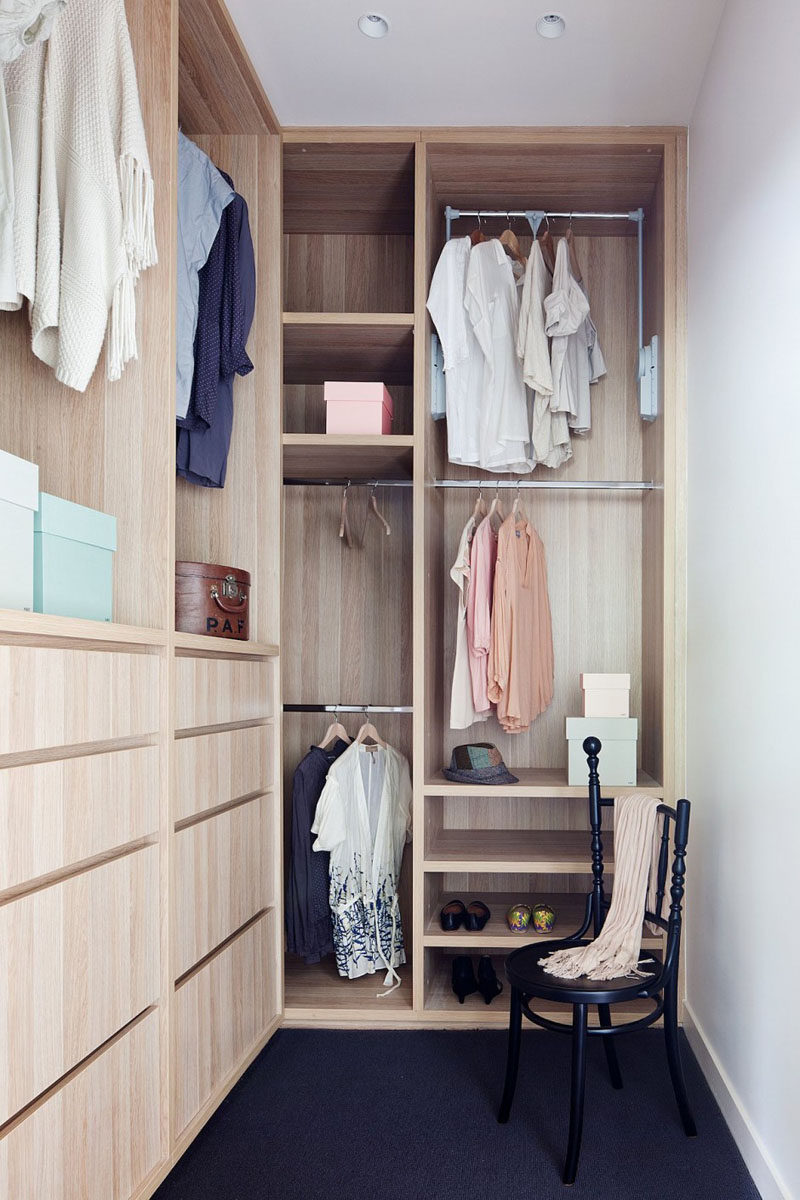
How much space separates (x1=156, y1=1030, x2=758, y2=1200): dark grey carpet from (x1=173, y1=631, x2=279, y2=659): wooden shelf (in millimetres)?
1068

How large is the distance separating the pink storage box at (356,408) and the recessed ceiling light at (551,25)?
3.36 feet

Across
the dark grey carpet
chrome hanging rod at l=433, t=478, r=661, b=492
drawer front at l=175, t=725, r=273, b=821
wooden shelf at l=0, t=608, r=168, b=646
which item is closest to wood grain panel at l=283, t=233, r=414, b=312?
chrome hanging rod at l=433, t=478, r=661, b=492

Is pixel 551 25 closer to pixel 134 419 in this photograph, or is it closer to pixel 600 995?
pixel 134 419

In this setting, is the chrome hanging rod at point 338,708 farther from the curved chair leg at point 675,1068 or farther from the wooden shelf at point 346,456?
the curved chair leg at point 675,1068

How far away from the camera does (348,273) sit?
365cm

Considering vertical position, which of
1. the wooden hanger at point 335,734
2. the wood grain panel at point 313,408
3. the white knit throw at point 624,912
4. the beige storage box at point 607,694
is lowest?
the white knit throw at point 624,912

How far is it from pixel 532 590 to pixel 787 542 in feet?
4.38

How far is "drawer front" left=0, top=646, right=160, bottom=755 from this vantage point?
146cm

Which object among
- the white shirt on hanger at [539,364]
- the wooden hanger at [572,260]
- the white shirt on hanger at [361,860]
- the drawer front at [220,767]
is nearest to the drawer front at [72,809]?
the drawer front at [220,767]

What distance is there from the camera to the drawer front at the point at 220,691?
2.16 metres

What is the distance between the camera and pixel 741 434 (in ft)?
7.58

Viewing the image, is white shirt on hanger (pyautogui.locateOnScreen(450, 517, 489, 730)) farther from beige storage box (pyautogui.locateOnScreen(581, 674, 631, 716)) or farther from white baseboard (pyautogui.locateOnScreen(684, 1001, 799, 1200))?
white baseboard (pyautogui.locateOnScreen(684, 1001, 799, 1200))

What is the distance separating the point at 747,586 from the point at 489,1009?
1.50 meters

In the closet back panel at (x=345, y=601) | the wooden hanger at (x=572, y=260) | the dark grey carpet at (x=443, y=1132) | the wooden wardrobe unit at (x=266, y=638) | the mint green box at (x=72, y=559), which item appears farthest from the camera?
the closet back panel at (x=345, y=601)
